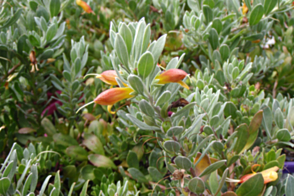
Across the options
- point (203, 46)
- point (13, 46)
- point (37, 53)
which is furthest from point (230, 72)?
point (13, 46)

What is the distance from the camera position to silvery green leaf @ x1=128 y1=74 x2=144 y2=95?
40 cm

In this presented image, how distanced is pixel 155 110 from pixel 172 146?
0.08 metres

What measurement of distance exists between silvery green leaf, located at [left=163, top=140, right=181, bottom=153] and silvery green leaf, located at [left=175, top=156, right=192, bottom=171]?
0.08 ft

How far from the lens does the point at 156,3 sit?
113 centimetres

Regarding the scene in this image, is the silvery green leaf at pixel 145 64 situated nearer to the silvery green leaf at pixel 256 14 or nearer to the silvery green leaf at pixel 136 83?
the silvery green leaf at pixel 136 83

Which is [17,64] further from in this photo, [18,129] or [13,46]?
[18,129]

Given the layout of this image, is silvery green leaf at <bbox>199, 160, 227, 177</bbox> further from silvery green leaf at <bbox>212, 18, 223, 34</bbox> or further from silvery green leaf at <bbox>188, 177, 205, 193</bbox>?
silvery green leaf at <bbox>212, 18, 223, 34</bbox>

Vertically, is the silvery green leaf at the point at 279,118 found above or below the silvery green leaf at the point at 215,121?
below

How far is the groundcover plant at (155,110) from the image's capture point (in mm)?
499

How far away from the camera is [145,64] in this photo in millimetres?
419

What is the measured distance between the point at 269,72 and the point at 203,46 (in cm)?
38

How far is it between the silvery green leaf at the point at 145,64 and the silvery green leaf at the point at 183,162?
0.17 meters

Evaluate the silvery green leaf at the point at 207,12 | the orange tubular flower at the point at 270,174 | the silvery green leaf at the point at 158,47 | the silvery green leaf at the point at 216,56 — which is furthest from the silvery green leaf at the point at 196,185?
the silvery green leaf at the point at 207,12

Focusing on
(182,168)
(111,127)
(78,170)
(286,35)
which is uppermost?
(286,35)
